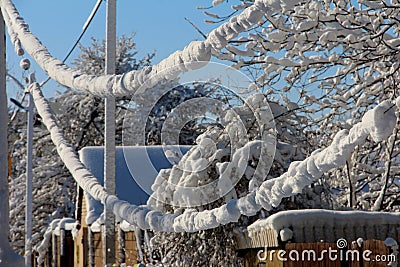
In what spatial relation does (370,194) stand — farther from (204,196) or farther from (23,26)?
(23,26)

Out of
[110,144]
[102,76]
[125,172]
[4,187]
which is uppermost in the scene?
[125,172]

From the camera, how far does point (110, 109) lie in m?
7.38

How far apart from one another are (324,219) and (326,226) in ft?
0.39

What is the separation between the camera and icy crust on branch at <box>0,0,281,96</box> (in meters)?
2.77

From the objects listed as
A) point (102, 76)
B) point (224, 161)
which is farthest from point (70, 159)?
point (224, 161)

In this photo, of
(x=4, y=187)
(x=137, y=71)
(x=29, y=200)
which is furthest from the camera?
(x=29, y=200)

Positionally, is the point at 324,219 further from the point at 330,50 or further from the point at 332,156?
the point at 332,156

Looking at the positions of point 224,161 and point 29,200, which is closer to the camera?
point 224,161

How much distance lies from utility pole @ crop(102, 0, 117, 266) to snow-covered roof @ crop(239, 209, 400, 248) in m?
2.13

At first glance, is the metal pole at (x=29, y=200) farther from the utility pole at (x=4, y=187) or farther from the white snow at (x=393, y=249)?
the utility pole at (x=4, y=187)

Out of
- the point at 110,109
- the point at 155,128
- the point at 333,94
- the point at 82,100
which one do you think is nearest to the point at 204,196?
the point at 333,94

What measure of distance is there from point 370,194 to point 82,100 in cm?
2234

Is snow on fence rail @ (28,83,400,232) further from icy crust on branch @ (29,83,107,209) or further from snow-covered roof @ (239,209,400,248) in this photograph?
snow-covered roof @ (239,209,400,248)

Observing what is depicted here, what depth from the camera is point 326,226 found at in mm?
9078
